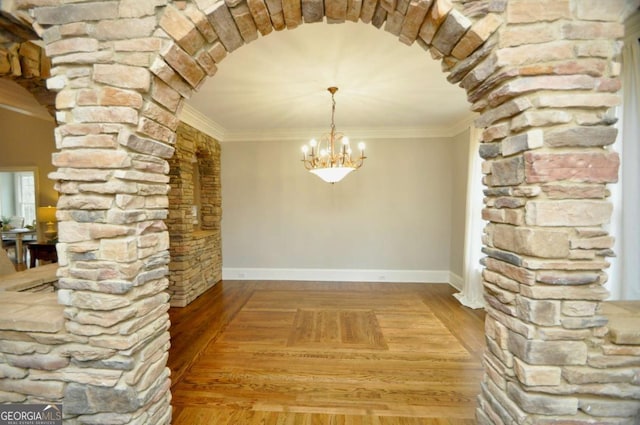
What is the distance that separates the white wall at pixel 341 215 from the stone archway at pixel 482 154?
3295mm

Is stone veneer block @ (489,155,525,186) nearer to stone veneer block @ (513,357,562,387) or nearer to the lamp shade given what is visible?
stone veneer block @ (513,357,562,387)

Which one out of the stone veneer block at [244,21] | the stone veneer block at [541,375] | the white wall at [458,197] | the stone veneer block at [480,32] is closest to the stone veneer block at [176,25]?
the stone veneer block at [244,21]

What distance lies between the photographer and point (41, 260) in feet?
13.1

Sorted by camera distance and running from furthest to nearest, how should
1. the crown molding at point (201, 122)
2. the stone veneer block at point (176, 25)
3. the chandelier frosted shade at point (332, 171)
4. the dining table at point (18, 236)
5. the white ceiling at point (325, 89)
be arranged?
the dining table at point (18, 236) < the crown molding at point (201, 122) < the chandelier frosted shade at point (332, 171) < the white ceiling at point (325, 89) < the stone veneer block at point (176, 25)

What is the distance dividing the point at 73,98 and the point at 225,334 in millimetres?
2474

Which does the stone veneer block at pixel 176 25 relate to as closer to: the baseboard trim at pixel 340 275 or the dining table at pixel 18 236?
the baseboard trim at pixel 340 275

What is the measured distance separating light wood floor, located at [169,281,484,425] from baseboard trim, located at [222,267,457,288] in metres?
0.73

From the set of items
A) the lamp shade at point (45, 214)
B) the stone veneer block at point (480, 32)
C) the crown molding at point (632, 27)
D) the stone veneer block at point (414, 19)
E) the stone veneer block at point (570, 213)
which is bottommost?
the lamp shade at point (45, 214)

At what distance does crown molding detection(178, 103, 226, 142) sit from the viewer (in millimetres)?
3465

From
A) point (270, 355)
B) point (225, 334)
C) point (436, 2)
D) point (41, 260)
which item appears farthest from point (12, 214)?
point (436, 2)

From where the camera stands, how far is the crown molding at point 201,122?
3.46 m

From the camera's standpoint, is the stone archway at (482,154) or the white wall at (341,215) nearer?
the stone archway at (482,154)

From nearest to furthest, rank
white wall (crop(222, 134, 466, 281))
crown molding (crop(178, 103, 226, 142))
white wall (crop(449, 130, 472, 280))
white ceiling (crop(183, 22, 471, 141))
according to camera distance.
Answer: white ceiling (crop(183, 22, 471, 141)) → crown molding (crop(178, 103, 226, 142)) → white wall (crop(449, 130, 472, 280)) → white wall (crop(222, 134, 466, 281))

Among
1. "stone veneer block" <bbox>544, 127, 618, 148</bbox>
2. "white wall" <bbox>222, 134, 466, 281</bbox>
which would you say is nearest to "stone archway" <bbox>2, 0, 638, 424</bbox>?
"stone veneer block" <bbox>544, 127, 618, 148</bbox>
